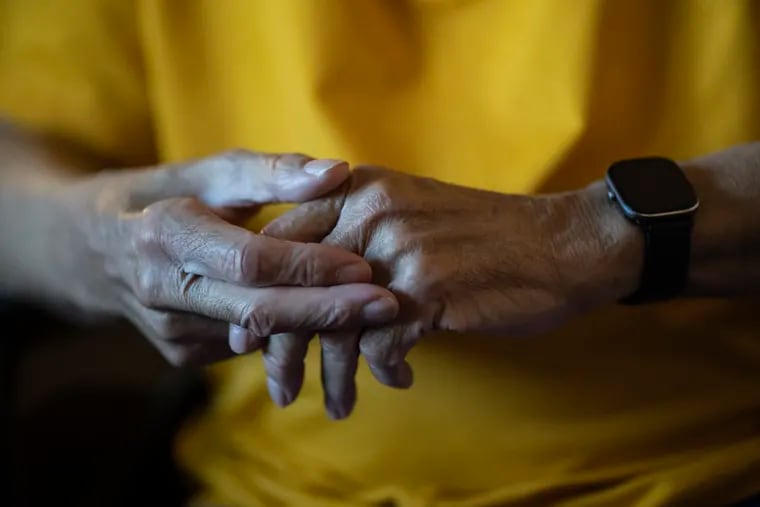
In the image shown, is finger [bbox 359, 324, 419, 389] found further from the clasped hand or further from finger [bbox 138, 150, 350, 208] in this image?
finger [bbox 138, 150, 350, 208]

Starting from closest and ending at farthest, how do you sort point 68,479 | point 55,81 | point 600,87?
→ point 600,87, point 55,81, point 68,479

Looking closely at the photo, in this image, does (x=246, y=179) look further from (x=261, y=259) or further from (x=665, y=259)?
(x=665, y=259)

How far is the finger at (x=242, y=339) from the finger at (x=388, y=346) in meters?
0.09

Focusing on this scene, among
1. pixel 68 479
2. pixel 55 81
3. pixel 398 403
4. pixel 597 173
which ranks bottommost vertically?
pixel 68 479

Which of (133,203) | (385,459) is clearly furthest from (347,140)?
(385,459)

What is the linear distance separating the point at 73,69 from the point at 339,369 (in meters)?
0.49

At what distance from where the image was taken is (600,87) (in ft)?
2.52

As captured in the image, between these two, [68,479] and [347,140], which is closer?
[347,140]

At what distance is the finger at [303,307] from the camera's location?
627 mm

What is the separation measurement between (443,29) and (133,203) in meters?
0.36

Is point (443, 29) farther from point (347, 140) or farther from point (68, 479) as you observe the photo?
point (68, 479)

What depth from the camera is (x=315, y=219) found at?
68 cm

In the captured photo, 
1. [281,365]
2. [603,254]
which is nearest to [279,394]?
[281,365]

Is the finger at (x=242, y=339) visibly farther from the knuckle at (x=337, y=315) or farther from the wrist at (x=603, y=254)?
the wrist at (x=603, y=254)
